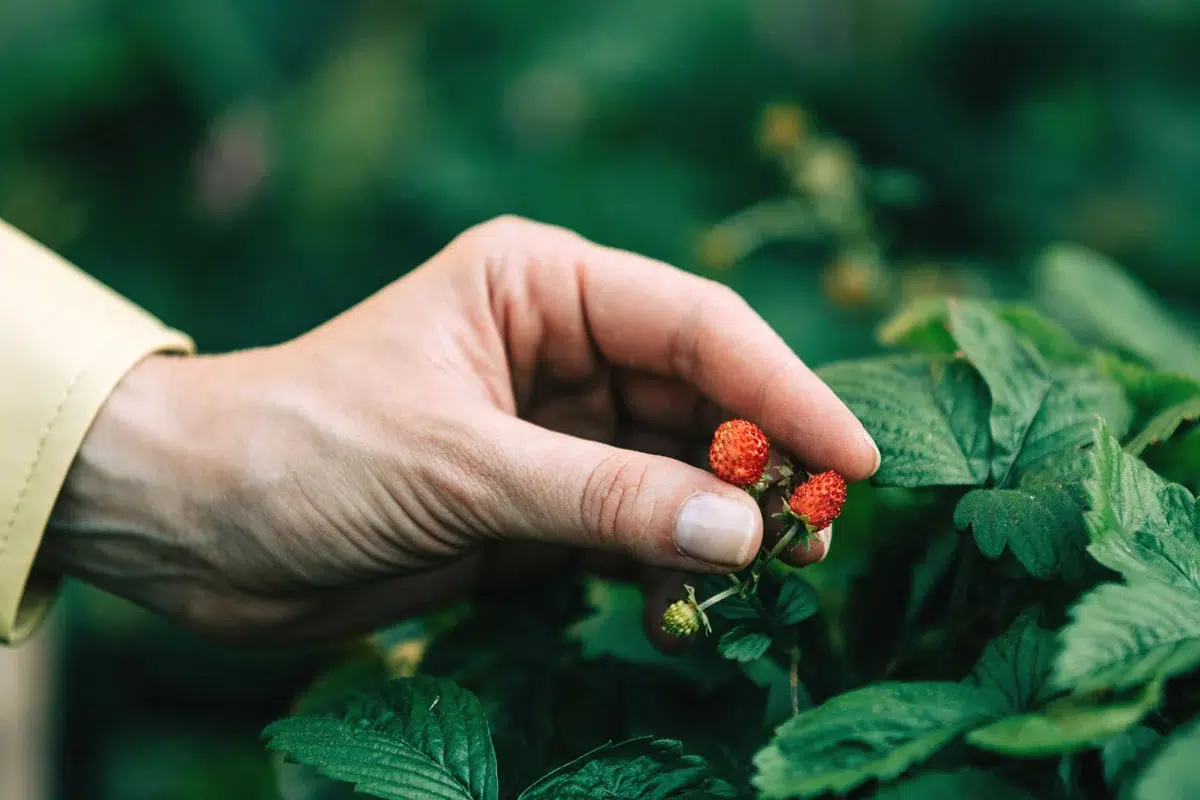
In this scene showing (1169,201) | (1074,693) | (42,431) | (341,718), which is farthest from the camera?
(1169,201)

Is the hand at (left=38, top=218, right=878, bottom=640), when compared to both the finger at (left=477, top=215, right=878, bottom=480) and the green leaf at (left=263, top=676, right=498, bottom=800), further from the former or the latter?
the green leaf at (left=263, top=676, right=498, bottom=800)

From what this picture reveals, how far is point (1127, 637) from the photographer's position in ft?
2.18

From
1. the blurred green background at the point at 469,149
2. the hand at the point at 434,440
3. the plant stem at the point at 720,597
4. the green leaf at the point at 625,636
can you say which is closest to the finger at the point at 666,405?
the hand at the point at 434,440

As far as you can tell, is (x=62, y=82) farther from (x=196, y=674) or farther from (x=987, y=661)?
(x=987, y=661)

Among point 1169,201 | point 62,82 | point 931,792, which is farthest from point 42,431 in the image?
point 1169,201

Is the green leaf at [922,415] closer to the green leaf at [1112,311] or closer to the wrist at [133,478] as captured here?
the green leaf at [1112,311]

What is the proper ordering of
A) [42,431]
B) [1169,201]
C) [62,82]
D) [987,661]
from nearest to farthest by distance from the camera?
[987,661] < [42,431] < [1169,201] < [62,82]

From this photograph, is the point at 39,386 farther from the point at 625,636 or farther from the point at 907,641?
the point at 907,641

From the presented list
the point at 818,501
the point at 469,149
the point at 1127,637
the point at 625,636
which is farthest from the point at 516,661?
the point at 469,149

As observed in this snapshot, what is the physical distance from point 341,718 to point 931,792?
48 centimetres

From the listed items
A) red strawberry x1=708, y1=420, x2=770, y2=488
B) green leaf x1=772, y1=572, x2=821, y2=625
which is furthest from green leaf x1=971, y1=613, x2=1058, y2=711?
red strawberry x1=708, y1=420, x2=770, y2=488

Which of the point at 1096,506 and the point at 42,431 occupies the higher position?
the point at 1096,506

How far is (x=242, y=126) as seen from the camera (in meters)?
3.23

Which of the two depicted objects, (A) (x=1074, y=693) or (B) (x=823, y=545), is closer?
(A) (x=1074, y=693)
